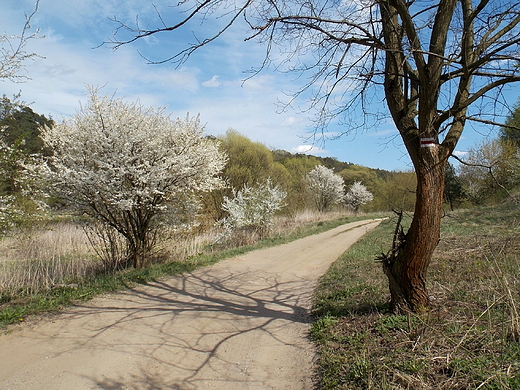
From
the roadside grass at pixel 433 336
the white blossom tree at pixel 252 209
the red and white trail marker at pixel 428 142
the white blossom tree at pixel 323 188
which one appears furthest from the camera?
the white blossom tree at pixel 323 188

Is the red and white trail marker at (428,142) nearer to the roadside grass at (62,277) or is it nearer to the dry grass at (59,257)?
the roadside grass at (62,277)

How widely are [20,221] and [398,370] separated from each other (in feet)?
25.8

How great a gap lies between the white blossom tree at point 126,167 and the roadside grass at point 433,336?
501 cm

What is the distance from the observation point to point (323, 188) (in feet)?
134

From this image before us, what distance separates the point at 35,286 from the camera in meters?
6.55

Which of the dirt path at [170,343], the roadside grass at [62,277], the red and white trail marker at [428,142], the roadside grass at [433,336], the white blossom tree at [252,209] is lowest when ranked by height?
the dirt path at [170,343]

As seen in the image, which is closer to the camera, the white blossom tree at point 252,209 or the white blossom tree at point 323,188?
the white blossom tree at point 252,209

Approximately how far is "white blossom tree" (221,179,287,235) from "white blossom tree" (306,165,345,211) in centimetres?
2149

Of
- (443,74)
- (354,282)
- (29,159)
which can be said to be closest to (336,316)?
(354,282)

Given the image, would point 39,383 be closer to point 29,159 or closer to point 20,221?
point 20,221

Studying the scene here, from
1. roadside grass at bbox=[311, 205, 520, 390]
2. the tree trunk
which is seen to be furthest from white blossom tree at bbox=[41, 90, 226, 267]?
the tree trunk

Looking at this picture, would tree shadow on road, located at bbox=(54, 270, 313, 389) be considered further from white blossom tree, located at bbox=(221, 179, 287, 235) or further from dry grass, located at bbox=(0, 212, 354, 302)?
white blossom tree, located at bbox=(221, 179, 287, 235)

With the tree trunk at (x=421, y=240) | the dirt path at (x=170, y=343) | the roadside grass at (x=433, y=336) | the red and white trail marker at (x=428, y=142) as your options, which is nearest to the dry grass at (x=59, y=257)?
the dirt path at (x=170, y=343)

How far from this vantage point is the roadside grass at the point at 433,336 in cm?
284
